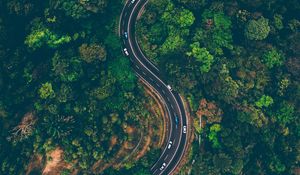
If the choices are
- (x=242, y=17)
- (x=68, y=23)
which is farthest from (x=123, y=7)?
(x=242, y=17)

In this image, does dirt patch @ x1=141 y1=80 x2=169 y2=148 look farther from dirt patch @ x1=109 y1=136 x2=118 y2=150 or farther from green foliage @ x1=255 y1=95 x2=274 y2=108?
green foliage @ x1=255 y1=95 x2=274 y2=108

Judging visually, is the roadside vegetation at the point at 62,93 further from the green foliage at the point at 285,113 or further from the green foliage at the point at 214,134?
the green foliage at the point at 285,113

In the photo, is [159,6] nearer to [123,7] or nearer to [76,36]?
[123,7]

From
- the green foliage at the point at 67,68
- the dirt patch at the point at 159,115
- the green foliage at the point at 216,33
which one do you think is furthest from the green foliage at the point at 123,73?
the green foliage at the point at 216,33

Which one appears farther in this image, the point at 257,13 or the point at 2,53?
the point at 257,13

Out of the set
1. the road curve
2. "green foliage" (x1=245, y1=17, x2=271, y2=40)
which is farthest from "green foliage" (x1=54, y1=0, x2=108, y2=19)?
"green foliage" (x1=245, y1=17, x2=271, y2=40)
